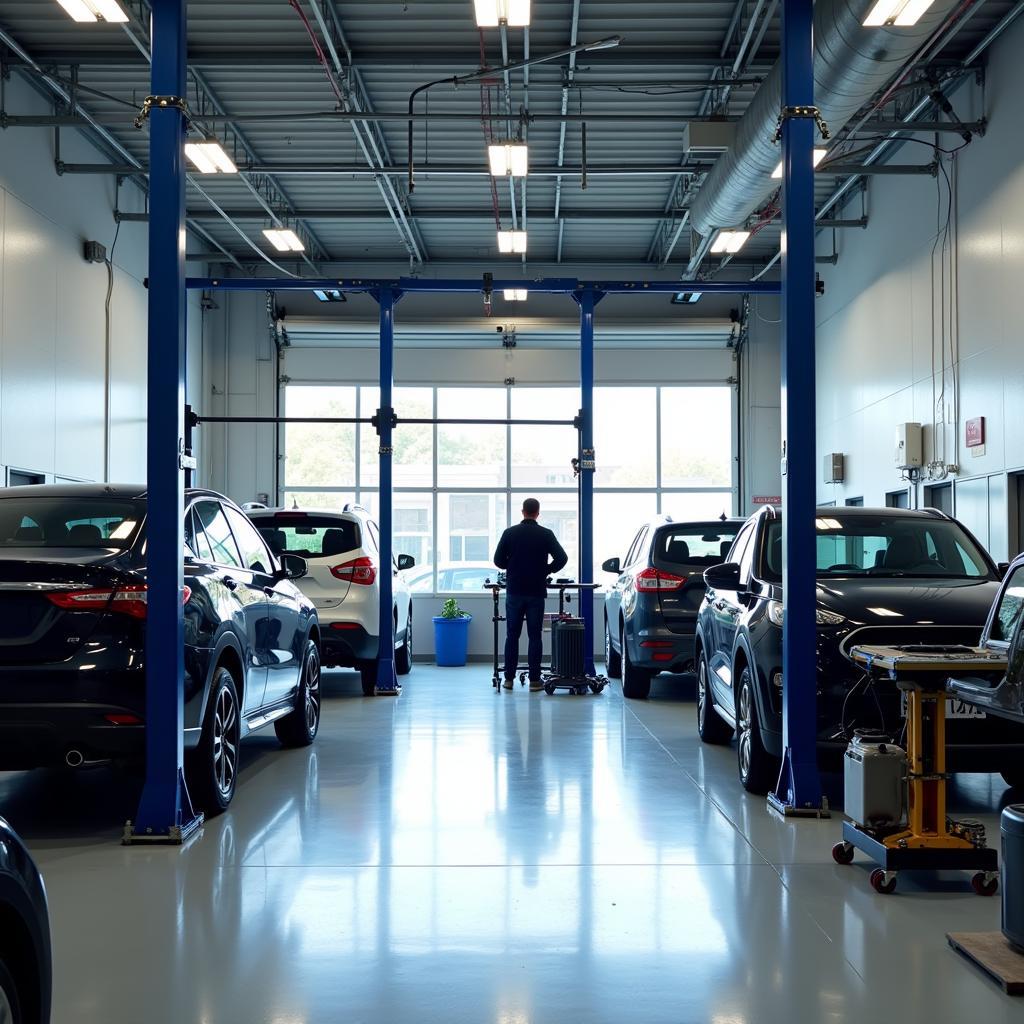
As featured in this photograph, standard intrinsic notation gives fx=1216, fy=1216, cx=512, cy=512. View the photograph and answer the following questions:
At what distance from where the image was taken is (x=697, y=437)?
19.4 metres

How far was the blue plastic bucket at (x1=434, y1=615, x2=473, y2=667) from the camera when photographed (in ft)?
53.7

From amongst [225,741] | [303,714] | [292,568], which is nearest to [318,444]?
[303,714]

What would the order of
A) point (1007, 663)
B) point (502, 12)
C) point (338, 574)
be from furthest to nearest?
point (338, 574), point (502, 12), point (1007, 663)

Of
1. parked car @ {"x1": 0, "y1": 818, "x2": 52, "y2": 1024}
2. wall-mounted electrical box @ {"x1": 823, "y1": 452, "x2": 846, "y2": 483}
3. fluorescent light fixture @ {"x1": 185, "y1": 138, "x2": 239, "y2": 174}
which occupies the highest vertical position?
fluorescent light fixture @ {"x1": 185, "y1": 138, "x2": 239, "y2": 174}

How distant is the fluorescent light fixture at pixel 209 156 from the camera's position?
1137 centimetres

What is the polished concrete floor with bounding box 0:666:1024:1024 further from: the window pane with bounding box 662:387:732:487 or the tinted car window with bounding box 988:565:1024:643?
the window pane with bounding box 662:387:732:487

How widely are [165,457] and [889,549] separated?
4.26m

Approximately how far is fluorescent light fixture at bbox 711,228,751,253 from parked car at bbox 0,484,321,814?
27.3ft

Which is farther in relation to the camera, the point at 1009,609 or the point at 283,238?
the point at 283,238

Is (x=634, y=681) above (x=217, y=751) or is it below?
below

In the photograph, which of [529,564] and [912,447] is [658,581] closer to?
[529,564]

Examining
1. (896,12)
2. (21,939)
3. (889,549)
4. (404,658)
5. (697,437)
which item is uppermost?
(896,12)

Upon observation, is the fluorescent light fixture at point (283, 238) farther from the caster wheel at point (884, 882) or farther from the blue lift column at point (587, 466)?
the caster wheel at point (884, 882)

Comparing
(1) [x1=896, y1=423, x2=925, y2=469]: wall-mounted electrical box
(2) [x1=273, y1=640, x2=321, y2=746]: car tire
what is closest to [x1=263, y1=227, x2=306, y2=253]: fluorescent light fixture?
(2) [x1=273, y1=640, x2=321, y2=746]: car tire
